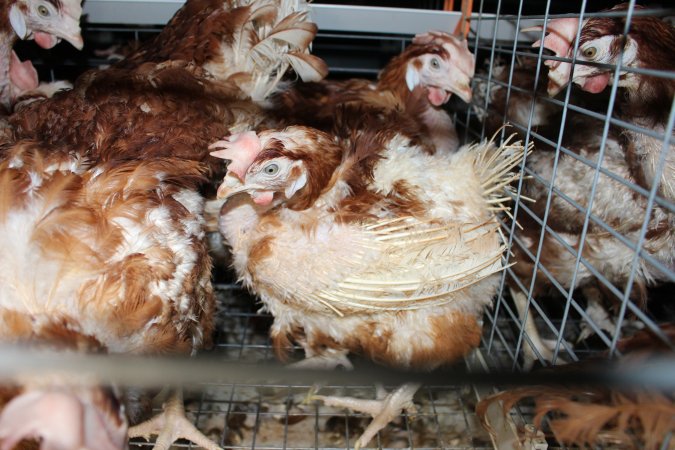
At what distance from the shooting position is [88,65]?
2.23 meters

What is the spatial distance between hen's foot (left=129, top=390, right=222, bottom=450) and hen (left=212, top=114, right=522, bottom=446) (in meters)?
0.39

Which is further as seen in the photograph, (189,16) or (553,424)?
(189,16)

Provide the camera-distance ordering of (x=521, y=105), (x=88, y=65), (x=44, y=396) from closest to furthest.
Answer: (x=44, y=396), (x=521, y=105), (x=88, y=65)

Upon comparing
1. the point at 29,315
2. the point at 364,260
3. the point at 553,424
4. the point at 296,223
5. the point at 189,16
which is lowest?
the point at 553,424

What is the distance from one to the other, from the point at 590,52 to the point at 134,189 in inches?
48.0

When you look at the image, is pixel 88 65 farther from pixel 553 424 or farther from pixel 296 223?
pixel 553 424

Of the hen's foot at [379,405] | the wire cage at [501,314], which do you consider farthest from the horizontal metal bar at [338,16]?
the hen's foot at [379,405]

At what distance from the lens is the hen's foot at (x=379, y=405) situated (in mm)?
1477

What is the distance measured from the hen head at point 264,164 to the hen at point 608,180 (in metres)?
0.64

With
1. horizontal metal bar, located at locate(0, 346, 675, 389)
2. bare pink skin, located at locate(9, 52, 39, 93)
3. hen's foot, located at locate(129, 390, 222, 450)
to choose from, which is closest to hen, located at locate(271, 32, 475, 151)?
bare pink skin, located at locate(9, 52, 39, 93)

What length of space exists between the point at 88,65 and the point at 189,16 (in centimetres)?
73

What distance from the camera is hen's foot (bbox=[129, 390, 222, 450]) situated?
1409mm

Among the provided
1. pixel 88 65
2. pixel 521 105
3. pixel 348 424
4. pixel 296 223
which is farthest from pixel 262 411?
pixel 88 65

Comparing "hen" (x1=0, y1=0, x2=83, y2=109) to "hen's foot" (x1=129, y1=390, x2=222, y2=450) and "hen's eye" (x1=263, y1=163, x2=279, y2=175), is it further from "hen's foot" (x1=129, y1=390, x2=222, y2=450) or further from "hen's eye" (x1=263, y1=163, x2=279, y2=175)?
"hen's foot" (x1=129, y1=390, x2=222, y2=450)
